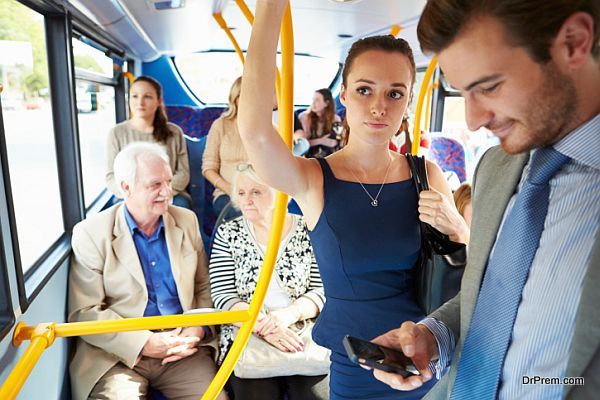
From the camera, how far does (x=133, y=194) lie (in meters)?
2.26

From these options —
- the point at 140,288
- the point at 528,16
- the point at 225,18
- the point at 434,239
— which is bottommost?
the point at 140,288

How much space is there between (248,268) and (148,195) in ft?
1.86

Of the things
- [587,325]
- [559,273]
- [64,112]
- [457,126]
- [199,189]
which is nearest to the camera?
[587,325]

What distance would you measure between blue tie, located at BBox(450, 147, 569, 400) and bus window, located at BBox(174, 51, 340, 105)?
6430 millimetres

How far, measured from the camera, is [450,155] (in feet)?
15.1

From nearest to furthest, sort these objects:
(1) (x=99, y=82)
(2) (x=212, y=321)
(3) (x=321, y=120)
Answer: (2) (x=212, y=321), (1) (x=99, y=82), (3) (x=321, y=120)

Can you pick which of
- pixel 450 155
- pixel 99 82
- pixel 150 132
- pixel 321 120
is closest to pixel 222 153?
pixel 150 132

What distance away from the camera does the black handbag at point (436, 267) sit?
1277mm

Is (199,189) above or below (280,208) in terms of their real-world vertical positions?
below

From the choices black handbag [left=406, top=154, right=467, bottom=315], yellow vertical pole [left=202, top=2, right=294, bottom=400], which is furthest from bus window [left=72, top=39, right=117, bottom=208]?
black handbag [left=406, top=154, right=467, bottom=315]

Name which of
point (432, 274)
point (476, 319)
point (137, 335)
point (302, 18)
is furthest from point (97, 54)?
point (476, 319)

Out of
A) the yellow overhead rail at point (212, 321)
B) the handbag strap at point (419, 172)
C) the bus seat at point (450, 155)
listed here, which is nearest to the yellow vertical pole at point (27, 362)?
the yellow overhead rail at point (212, 321)

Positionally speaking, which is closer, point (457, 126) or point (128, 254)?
point (128, 254)

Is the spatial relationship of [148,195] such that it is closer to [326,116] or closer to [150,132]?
[150,132]
